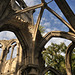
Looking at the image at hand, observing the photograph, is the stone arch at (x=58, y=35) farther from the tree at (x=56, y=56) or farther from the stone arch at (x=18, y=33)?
the tree at (x=56, y=56)

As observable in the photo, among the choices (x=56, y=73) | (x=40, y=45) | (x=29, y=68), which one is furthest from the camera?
(x=56, y=73)

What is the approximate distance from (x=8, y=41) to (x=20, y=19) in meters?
4.85

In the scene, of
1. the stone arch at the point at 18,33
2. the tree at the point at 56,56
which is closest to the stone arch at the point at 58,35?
the stone arch at the point at 18,33

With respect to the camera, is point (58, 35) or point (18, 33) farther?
point (18, 33)

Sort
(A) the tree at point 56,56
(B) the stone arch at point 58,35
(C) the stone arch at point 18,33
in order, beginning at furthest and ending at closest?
(A) the tree at point 56,56 → (C) the stone arch at point 18,33 → (B) the stone arch at point 58,35

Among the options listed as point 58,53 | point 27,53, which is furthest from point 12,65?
point 58,53

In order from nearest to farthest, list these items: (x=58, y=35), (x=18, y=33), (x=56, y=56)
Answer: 1. (x=58, y=35)
2. (x=18, y=33)
3. (x=56, y=56)

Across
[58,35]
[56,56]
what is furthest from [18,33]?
[56,56]

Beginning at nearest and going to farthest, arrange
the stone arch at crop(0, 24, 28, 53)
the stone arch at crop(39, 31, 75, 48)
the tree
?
the stone arch at crop(39, 31, 75, 48), the stone arch at crop(0, 24, 28, 53), the tree

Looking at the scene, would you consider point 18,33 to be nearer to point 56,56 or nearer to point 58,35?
point 58,35

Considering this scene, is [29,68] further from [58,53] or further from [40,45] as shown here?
[58,53]

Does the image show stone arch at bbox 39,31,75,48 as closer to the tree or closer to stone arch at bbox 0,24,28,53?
stone arch at bbox 0,24,28,53

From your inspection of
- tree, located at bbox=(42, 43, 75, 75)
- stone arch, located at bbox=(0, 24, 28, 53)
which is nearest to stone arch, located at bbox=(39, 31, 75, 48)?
stone arch, located at bbox=(0, 24, 28, 53)

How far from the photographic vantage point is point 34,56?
622 centimetres
